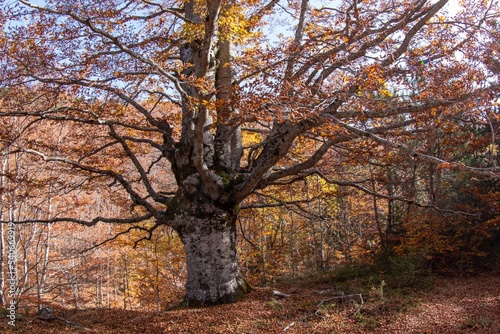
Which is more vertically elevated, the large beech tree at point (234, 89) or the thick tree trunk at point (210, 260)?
the large beech tree at point (234, 89)

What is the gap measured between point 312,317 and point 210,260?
84.5 inches

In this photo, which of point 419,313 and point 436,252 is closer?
point 419,313

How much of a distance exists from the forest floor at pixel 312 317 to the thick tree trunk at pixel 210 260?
1.26 ft

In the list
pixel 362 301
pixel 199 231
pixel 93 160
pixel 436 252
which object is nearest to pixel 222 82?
pixel 199 231

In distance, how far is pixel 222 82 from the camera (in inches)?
287

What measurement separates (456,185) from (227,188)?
6.45 m

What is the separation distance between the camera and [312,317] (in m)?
4.80

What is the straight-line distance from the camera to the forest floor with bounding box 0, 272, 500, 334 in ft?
14.5

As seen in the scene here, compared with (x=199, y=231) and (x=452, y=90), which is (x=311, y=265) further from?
(x=452, y=90)

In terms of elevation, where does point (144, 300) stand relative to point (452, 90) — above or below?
below

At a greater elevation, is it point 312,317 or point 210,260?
point 210,260

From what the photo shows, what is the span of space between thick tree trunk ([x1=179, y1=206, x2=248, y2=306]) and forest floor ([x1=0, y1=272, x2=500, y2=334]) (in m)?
0.38

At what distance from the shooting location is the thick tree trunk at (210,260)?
624 cm

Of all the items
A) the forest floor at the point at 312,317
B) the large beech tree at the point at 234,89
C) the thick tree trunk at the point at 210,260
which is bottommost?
the forest floor at the point at 312,317
